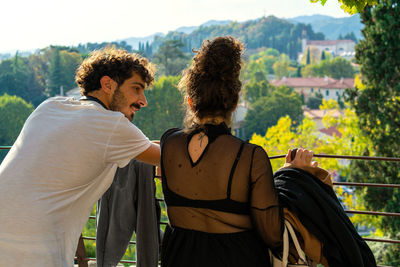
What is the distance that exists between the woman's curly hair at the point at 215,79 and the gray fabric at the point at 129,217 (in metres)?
0.84

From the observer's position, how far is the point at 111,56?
2.31 m

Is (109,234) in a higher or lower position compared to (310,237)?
lower

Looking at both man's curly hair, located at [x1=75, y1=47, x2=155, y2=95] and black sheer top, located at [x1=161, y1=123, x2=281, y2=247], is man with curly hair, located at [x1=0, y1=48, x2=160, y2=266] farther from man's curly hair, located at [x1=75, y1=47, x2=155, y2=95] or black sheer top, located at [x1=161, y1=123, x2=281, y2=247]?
black sheer top, located at [x1=161, y1=123, x2=281, y2=247]

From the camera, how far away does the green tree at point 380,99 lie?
16.5m

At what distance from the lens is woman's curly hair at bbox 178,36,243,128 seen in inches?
68.9

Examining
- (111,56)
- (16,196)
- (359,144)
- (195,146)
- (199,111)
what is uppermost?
(111,56)

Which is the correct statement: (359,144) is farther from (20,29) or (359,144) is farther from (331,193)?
(20,29)

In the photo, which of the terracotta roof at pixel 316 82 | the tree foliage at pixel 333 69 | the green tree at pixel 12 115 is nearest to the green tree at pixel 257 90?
the terracotta roof at pixel 316 82

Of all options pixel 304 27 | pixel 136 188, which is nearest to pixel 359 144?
pixel 136 188

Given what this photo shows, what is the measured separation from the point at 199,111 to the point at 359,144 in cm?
2153

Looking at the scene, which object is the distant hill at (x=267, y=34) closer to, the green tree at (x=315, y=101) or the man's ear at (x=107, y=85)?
the green tree at (x=315, y=101)

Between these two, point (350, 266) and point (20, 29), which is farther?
point (20, 29)

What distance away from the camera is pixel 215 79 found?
5.75ft

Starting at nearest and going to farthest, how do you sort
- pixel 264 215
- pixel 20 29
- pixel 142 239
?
pixel 264 215 → pixel 142 239 → pixel 20 29
